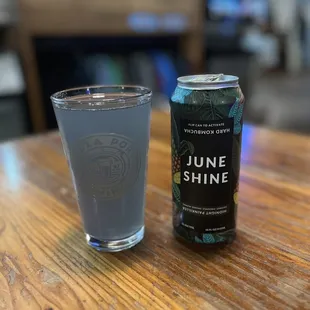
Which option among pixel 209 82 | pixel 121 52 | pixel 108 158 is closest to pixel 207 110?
pixel 209 82

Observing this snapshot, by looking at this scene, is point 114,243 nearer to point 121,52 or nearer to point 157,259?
point 157,259

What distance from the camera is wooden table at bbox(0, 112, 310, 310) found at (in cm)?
40

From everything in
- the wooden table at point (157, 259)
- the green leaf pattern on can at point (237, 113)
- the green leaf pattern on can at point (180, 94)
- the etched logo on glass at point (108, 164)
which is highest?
the green leaf pattern on can at point (180, 94)

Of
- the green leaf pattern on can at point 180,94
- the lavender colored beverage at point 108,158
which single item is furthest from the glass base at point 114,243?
the green leaf pattern on can at point 180,94

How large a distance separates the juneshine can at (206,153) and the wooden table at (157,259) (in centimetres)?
4

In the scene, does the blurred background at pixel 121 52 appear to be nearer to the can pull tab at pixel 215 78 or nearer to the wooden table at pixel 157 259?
the wooden table at pixel 157 259

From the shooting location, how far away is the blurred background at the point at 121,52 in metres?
2.01

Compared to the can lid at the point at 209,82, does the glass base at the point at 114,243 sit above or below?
below

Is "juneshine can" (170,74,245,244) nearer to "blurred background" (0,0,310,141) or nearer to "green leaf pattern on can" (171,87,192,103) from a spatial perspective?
"green leaf pattern on can" (171,87,192,103)

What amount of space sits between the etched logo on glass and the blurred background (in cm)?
116

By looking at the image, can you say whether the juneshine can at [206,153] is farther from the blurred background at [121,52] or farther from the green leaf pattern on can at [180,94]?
the blurred background at [121,52]

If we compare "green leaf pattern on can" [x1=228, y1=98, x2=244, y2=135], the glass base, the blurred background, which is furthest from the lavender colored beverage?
the blurred background

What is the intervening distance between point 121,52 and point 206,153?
2.43m

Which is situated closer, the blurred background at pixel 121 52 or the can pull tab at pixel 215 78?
the can pull tab at pixel 215 78
